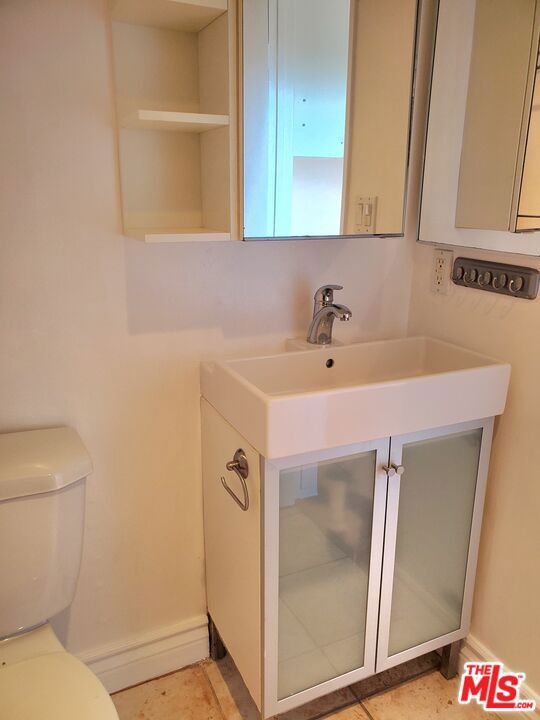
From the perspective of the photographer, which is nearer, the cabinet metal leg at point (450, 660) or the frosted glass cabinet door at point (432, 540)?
the frosted glass cabinet door at point (432, 540)

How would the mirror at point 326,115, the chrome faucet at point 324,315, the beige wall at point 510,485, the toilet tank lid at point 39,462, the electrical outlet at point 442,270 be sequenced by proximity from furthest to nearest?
the electrical outlet at point 442,270
the chrome faucet at point 324,315
the beige wall at point 510,485
the mirror at point 326,115
the toilet tank lid at point 39,462

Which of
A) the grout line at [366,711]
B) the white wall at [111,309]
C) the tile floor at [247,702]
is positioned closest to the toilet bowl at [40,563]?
the white wall at [111,309]

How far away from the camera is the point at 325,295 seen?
156 cm

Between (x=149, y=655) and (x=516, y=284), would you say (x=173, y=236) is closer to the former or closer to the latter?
(x=516, y=284)

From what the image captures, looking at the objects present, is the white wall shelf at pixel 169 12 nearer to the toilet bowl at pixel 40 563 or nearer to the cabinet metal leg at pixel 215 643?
the toilet bowl at pixel 40 563

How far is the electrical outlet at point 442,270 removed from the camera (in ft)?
5.42

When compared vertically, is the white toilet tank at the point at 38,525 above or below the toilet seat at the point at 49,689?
above

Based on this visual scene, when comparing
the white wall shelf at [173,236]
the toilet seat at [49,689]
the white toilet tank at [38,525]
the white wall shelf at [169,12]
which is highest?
the white wall shelf at [169,12]

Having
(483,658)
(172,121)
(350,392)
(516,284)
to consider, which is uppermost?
(172,121)

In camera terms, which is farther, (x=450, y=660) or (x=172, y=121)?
(x=450, y=660)

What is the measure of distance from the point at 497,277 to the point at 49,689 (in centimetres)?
142

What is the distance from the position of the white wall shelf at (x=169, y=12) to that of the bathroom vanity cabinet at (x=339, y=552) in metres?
0.95

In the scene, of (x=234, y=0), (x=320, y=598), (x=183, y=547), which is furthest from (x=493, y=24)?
(x=183, y=547)

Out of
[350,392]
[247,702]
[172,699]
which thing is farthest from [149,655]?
[350,392]
